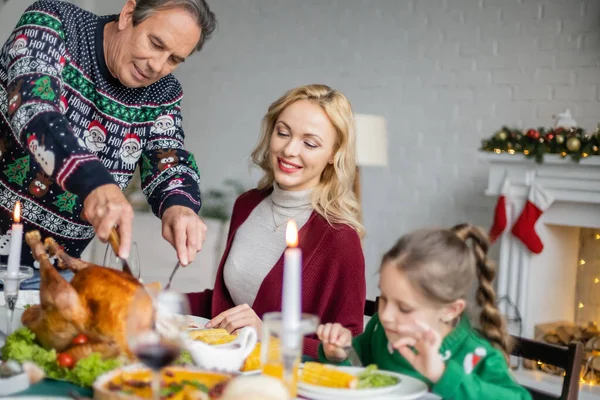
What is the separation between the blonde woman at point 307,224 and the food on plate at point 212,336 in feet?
1.46

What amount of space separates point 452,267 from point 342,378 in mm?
354

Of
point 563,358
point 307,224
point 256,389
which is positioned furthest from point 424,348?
point 307,224

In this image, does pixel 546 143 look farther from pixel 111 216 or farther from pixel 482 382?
pixel 111 216

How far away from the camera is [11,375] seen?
1.19 meters

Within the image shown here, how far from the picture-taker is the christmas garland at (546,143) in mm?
3561

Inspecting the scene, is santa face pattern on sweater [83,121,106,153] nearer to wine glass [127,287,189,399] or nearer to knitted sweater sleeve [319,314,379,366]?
knitted sweater sleeve [319,314,379,366]

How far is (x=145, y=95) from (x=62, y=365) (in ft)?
2.95

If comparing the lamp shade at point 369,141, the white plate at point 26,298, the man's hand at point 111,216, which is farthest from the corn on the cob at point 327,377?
the lamp shade at point 369,141

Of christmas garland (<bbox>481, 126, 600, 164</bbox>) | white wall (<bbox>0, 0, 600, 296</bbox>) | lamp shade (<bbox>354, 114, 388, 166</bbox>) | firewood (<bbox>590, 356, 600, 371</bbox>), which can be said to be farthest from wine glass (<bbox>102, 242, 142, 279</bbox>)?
white wall (<bbox>0, 0, 600, 296</bbox>)

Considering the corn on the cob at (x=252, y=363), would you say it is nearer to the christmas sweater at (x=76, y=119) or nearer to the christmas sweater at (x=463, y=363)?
the christmas sweater at (x=463, y=363)

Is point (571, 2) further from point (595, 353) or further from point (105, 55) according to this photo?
point (105, 55)

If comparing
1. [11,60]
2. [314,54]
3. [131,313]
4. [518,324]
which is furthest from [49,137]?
[314,54]

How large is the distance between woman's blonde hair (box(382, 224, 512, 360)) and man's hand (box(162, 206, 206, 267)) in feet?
1.34

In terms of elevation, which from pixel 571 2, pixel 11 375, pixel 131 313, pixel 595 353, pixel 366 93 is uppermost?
pixel 571 2
